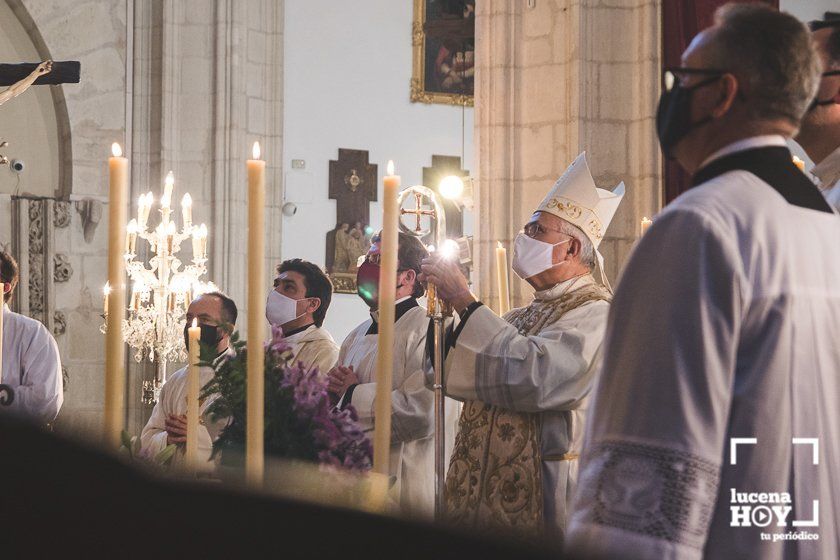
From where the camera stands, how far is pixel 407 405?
15.4 feet

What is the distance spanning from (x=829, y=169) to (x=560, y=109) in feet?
12.7

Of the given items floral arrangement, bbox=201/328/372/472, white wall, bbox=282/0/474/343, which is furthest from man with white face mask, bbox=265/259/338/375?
white wall, bbox=282/0/474/343

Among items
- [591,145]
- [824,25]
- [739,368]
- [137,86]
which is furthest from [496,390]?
[137,86]

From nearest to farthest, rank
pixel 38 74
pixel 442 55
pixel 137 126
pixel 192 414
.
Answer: pixel 192 414, pixel 38 74, pixel 137 126, pixel 442 55

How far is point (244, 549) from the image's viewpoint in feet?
2.31

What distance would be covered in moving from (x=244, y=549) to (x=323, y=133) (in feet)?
56.0

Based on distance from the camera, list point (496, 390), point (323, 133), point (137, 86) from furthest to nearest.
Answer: point (323, 133)
point (137, 86)
point (496, 390)

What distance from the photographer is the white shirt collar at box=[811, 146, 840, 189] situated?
313cm

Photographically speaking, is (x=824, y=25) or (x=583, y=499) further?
(x=824, y=25)

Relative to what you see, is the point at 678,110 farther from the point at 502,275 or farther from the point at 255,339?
the point at 502,275

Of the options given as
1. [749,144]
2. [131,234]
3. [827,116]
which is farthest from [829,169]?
[131,234]

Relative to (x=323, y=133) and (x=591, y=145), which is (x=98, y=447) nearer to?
(x=591, y=145)

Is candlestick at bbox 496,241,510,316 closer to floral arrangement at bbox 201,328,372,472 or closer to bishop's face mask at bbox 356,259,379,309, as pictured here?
bishop's face mask at bbox 356,259,379,309

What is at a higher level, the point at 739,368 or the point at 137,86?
the point at 137,86
